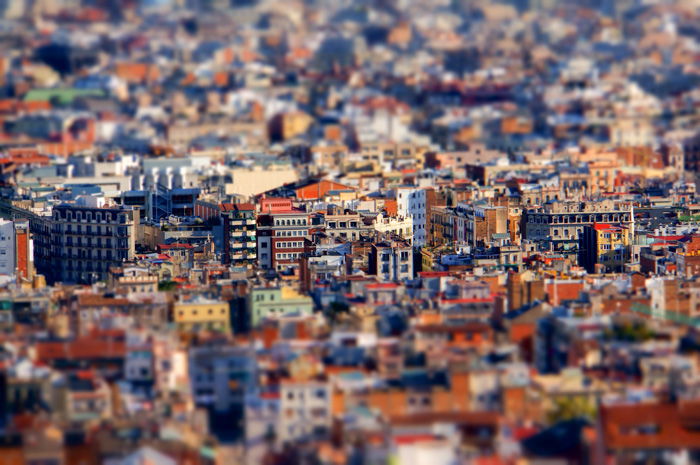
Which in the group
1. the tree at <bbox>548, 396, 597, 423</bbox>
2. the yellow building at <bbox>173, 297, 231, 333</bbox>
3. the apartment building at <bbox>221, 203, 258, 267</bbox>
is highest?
the apartment building at <bbox>221, 203, 258, 267</bbox>

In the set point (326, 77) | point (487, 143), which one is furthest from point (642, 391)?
point (326, 77)

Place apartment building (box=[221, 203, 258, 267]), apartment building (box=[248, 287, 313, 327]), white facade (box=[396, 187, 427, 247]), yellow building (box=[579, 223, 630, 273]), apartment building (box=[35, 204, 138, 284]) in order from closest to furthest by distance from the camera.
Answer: apartment building (box=[248, 287, 313, 327])
apartment building (box=[35, 204, 138, 284])
yellow building (box=[579, 223, 630, 273])
apartment building (box=[221, 203, 258, 267])
white facade (box=[396, 187, 427, 247])

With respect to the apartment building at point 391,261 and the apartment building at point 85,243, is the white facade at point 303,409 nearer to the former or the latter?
the apartment building at point 391,261

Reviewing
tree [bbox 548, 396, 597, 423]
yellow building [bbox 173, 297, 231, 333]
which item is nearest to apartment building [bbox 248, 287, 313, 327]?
yellow building [bbox 173, 297, 231, 333]

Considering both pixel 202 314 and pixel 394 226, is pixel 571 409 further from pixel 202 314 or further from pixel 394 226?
pixel 394 226

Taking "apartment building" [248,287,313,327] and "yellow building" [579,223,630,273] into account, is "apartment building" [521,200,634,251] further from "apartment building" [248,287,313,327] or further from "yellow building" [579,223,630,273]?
"apartment building" [248,287,313,327]

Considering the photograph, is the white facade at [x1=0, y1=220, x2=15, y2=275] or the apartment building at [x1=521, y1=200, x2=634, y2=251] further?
the apartment building at [x1=521, y1=200, x2=634, y2=251]
